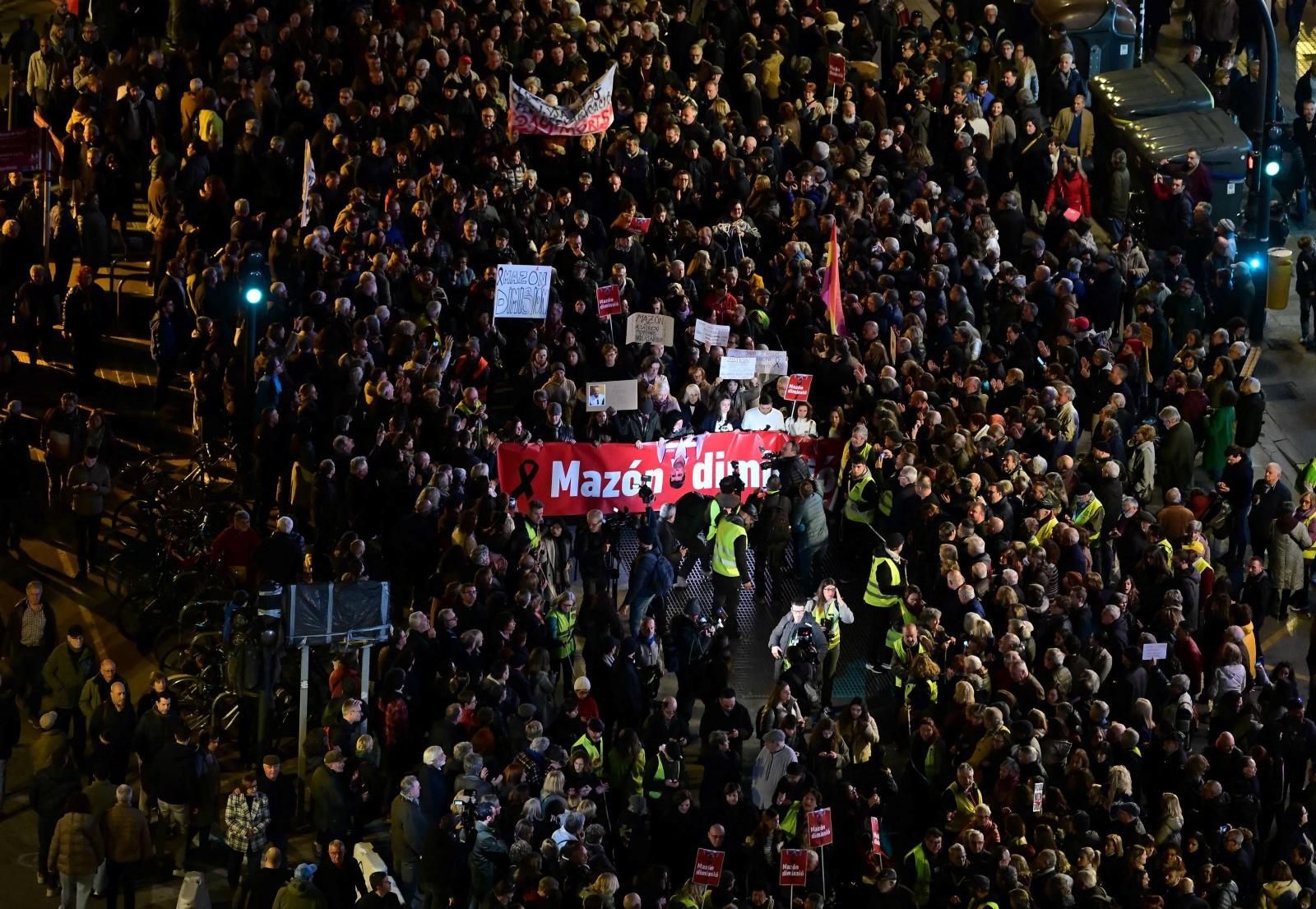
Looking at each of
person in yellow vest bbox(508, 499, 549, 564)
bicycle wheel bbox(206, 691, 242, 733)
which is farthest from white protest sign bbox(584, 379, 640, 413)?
bicycle wheel bbox(206, 691, 242, 733)

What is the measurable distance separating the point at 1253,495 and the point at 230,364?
11371 mm

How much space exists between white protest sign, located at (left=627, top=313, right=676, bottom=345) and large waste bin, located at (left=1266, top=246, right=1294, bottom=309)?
8.88m

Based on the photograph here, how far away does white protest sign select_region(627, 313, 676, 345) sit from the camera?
28.6 meters

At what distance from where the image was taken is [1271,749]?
82.3 ft

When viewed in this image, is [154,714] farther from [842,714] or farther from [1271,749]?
[1271,749]

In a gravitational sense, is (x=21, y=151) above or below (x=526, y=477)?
above

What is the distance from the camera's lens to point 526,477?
26.4 meters

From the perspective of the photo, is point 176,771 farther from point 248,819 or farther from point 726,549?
point 726,549

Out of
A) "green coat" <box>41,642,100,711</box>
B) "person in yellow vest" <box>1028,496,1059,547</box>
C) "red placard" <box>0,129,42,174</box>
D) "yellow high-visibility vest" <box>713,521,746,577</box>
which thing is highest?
"red placard" <box>0,129,42,174</box>

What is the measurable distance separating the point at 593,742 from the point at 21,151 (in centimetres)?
1129

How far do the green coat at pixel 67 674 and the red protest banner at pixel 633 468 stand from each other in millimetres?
4796

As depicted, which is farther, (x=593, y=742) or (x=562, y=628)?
(x=562, y=628)

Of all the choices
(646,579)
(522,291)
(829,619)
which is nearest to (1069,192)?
(522,291)

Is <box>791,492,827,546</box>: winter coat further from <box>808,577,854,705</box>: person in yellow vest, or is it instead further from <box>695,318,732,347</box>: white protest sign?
<box>695,318,732,347</box>: white protest sign
